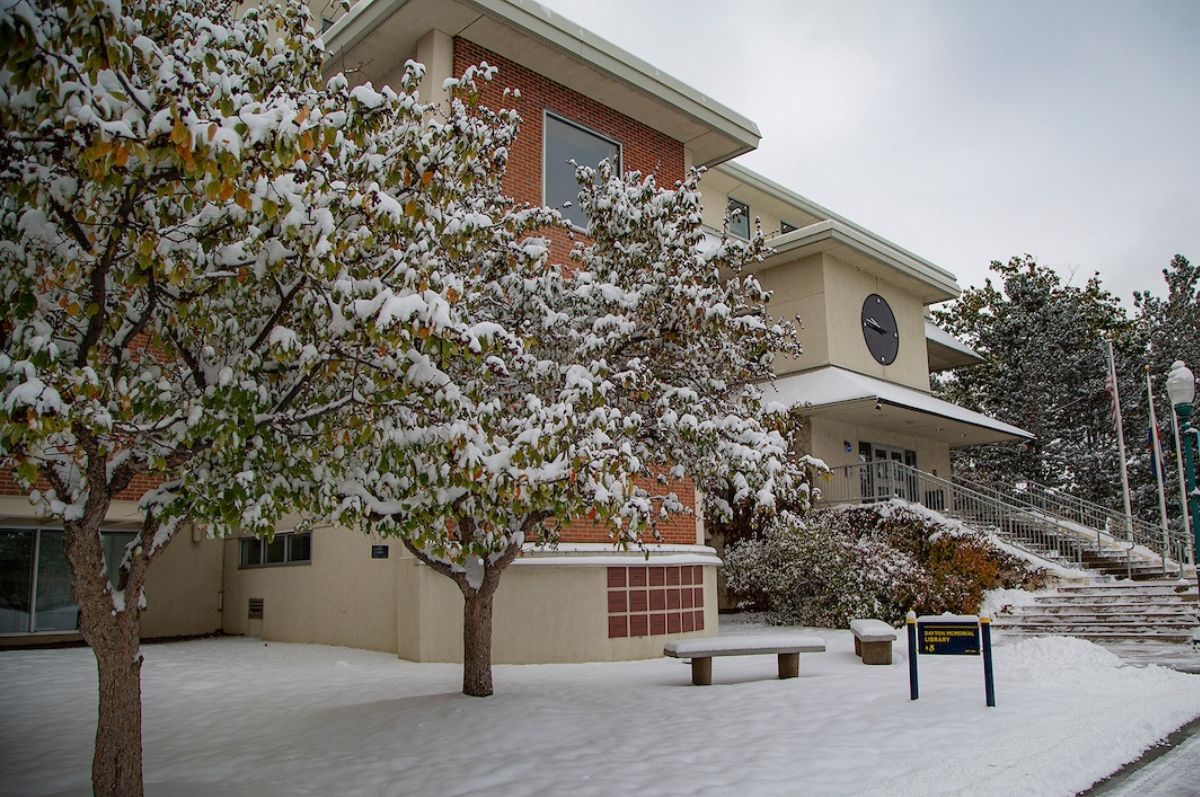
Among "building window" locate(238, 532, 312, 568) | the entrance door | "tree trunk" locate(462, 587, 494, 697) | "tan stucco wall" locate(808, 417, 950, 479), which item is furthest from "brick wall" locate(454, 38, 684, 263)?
the entrance door

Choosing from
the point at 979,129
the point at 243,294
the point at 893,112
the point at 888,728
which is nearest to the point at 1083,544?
the point at 979,129

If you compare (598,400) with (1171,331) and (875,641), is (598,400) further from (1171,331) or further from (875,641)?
(1171,331)

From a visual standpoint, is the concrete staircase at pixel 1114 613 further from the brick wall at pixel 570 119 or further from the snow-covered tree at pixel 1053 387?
the snow-covered tree at pixel 1053 387

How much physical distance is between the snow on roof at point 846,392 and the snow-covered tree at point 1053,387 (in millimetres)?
13604

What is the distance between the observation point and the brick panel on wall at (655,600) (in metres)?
13.7

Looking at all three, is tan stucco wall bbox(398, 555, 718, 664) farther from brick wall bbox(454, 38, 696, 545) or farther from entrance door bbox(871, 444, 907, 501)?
entrance door bbox(871, 444, 907, 501)

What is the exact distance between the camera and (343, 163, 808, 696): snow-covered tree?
6547 mm

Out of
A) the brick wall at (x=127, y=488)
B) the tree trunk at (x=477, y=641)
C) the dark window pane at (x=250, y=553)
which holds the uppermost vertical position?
the brick wall at (x=127, y=488)

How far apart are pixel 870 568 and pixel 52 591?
14718 mm

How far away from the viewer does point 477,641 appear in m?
9.48

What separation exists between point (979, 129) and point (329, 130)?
12.5m

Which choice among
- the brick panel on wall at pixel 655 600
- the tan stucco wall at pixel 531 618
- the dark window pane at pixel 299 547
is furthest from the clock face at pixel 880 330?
the dark window pane at pixel 299 547

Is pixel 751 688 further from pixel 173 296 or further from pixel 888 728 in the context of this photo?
pixel 173 296

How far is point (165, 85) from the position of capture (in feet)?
14.5
